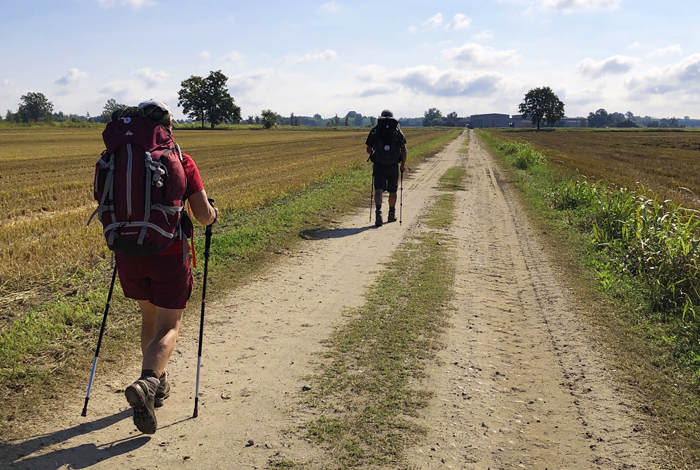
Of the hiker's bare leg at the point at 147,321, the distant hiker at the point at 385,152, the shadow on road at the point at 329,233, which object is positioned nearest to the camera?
the hiker's bare leg at the point at 147,321

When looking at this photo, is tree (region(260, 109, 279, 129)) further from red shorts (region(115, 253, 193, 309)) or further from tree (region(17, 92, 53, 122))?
red shorts (region(115, 253, 193, 309))

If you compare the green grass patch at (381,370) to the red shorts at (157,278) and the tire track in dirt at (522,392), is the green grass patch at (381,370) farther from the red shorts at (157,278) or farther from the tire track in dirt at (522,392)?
the red shorts at (157,278)

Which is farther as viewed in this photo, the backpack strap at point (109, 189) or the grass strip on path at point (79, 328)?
the grass strip on path at point (79, 328)

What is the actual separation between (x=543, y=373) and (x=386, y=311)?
188 cm

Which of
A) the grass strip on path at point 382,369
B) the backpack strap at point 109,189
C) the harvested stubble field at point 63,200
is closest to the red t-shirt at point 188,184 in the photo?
the backpack strap at point 109,189

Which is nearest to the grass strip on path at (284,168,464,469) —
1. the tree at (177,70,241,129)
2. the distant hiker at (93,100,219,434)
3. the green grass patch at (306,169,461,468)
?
the green grass patch at (306,169,461,468)

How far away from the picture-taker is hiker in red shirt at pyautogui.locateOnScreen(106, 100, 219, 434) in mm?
3389

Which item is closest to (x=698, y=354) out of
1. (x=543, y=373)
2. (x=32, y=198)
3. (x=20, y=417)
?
(x=543, y=373)

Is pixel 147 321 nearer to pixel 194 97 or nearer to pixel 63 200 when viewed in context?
pixel 63 200

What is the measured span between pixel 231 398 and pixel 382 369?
1.25m

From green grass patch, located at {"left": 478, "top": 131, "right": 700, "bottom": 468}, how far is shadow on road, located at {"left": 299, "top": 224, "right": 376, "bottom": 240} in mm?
3565

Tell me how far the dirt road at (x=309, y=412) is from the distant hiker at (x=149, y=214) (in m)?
0.46

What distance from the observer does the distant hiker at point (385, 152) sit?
1059 cm

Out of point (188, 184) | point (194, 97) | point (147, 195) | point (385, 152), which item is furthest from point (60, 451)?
point (194, 97)
